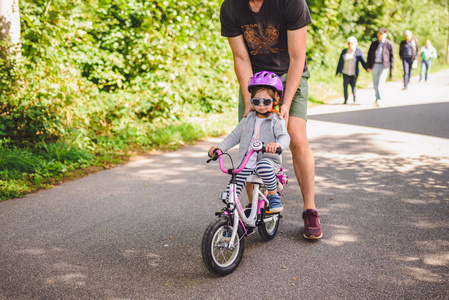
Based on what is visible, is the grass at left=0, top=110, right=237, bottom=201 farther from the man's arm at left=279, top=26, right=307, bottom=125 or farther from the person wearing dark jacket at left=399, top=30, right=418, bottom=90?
the person wearing dark jacket at left=399, top=30, right=418, bottom=90

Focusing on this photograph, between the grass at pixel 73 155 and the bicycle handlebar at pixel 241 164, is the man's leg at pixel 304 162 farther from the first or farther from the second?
the grass at pixel 73 155

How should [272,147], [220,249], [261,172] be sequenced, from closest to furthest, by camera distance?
[272,147] < [220,249] < [261,172]

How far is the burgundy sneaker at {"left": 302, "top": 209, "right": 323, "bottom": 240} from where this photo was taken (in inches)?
141

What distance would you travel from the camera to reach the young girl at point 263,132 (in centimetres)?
323

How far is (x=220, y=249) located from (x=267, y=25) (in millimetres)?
1731

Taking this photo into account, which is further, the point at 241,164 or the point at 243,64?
the point at 243,64

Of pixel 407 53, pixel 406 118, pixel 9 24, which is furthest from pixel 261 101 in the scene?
pixel 407 53

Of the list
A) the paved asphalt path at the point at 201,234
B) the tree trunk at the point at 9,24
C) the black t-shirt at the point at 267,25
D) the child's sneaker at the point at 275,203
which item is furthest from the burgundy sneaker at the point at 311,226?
the tree trunk at the point at 9,24

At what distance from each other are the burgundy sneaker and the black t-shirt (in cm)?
120

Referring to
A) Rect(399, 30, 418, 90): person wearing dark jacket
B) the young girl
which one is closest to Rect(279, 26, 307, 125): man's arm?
the young girl

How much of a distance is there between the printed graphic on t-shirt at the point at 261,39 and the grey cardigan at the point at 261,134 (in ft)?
1.76

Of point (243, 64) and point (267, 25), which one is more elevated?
point (267, 25)

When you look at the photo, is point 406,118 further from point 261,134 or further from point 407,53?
point 407,53

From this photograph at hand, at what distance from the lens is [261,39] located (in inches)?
137
